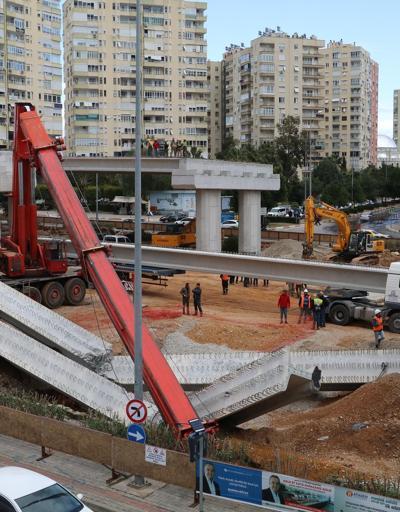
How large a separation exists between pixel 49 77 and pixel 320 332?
245 feet

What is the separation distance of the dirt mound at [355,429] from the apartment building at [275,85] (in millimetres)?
103219

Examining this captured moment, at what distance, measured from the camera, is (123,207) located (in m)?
93.4

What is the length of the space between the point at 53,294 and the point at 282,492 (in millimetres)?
22405

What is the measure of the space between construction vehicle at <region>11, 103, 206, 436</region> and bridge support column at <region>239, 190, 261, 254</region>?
21462 millimetres

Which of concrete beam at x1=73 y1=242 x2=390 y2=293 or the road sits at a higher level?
concrete beam at x1=73 y1=242 x2=390 y2=293

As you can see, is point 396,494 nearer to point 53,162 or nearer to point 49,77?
point 53,162

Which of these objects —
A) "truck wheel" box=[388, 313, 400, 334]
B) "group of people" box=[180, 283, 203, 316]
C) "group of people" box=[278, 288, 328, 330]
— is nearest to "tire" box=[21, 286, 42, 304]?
"group of people" box=[180, 283, 203, 316]

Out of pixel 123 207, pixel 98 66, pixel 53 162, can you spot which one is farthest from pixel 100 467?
pixel 98 66

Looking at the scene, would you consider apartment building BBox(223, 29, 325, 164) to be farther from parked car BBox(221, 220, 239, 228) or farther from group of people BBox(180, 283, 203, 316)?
group of people BBox(180, 283, 203, 316)

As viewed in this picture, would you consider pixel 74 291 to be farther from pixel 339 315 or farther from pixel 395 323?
pixel 395 323

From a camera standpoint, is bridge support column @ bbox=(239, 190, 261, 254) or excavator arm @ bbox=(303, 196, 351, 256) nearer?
excavator arm @ bbox=(303, 196, 351, 256)

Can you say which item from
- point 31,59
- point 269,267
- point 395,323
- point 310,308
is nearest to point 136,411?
point 395,323

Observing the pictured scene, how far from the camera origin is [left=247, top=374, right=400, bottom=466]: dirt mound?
15.2 metres

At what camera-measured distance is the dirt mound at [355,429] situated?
1524 cm
